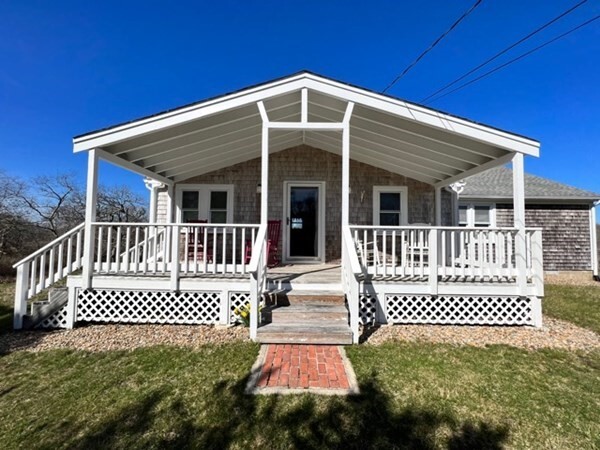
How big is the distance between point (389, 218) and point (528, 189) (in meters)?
6.66

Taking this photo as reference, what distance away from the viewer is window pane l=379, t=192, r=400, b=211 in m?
8.21

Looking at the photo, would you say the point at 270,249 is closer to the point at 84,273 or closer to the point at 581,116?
the point at 84,273

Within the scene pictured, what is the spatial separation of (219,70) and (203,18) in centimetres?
501

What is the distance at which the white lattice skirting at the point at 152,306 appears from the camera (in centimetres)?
508

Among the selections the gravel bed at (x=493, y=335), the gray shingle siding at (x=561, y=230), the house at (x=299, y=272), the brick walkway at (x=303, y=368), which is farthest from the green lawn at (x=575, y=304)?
the brick walkway at (x=303, y=368)

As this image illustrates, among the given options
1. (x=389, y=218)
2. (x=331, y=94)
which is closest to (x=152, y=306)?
(x=331, y=94)

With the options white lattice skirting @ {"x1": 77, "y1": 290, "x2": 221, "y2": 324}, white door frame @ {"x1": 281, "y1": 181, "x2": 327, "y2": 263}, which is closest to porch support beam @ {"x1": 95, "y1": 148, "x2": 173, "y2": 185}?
white lattice skirting @ {"x1": 77, "y1": 290, "x2": 221, "y2": 324}

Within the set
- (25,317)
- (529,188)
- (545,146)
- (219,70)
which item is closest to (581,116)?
(529,188)

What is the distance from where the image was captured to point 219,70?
1438cm

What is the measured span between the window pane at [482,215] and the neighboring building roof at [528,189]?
0.54 meters

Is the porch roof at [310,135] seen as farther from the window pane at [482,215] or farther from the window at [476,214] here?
the window pane at [482,215]

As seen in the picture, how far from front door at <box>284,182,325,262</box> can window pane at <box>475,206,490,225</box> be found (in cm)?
639

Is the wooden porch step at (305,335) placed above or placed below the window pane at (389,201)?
below

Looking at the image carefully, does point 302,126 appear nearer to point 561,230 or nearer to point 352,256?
point 352,256
